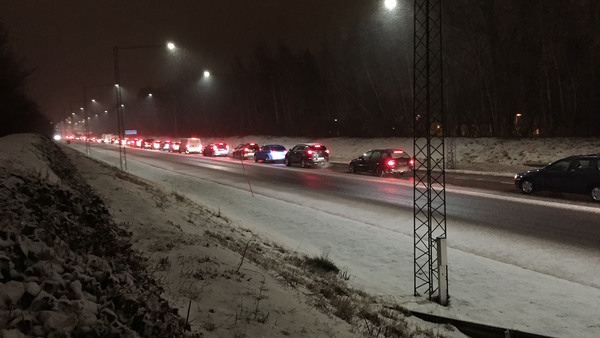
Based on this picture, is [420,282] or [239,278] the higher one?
[239,278]

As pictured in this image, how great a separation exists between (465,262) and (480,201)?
715 centimetres

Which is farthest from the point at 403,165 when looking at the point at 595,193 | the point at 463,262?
the point at 463,262

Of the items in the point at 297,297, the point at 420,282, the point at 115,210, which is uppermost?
the point at 115,210

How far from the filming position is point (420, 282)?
8.41 metres

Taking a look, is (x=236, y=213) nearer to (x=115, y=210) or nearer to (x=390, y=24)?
(x=115, y=210)

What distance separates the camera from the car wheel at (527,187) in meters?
16.9

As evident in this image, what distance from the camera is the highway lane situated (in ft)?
36.9

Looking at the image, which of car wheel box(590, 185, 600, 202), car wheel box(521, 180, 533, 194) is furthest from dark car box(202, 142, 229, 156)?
car wheel box(590, 185, 600, 202)

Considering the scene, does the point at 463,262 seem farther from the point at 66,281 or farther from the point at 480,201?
the point at 66,281

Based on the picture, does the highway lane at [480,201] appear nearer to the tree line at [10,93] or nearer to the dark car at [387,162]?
the dark car at [387,162]

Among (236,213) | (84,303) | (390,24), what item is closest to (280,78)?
(390,24)

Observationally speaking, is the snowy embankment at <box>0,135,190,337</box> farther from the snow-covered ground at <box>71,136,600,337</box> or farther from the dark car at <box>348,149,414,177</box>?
the dark car at <box>348,149,414,177</box>

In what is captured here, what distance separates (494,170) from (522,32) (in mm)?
12693

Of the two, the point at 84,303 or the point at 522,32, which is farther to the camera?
the point at 522,32
